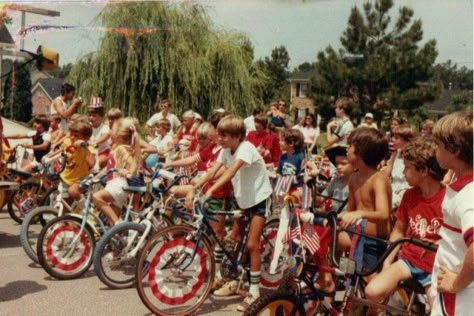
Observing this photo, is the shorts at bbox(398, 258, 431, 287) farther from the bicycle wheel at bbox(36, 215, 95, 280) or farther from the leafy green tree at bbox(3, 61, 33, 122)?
the leafy green tree at bbox(3, 61, 33, 122)

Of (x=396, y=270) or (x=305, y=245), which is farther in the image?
(x=305, y=245)

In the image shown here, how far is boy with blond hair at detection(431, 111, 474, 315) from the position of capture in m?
2.10

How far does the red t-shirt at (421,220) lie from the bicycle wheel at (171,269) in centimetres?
164

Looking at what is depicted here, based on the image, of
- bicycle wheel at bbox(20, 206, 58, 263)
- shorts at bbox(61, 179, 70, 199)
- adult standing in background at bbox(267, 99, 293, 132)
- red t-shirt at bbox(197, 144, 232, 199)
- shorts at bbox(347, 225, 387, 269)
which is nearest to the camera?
shorts at bbox(347, 225, 387, 269)

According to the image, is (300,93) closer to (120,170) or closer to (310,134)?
(310,134)

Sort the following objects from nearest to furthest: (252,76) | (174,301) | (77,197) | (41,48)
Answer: (174,301) < (41,48) < (77,197) < (252,76)

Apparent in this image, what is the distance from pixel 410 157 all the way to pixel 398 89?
95.0 feet

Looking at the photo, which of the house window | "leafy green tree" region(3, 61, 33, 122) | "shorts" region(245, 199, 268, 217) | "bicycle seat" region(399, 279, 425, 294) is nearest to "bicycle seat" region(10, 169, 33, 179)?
"shorts" region(245, 199, 268, 217)

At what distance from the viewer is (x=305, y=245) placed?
3.24 m

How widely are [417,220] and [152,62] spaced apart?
1722 cm

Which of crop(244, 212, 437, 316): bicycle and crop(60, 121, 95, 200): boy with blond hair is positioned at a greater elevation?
crop(60, 121, 95, 200): boy with blond hair

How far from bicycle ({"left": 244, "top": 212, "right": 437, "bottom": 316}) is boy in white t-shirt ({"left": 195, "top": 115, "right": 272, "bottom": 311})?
1.29 metres

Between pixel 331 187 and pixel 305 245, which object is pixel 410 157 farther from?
pixel 331 187

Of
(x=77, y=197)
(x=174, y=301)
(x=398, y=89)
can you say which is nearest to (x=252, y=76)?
(x=398, y=89)
